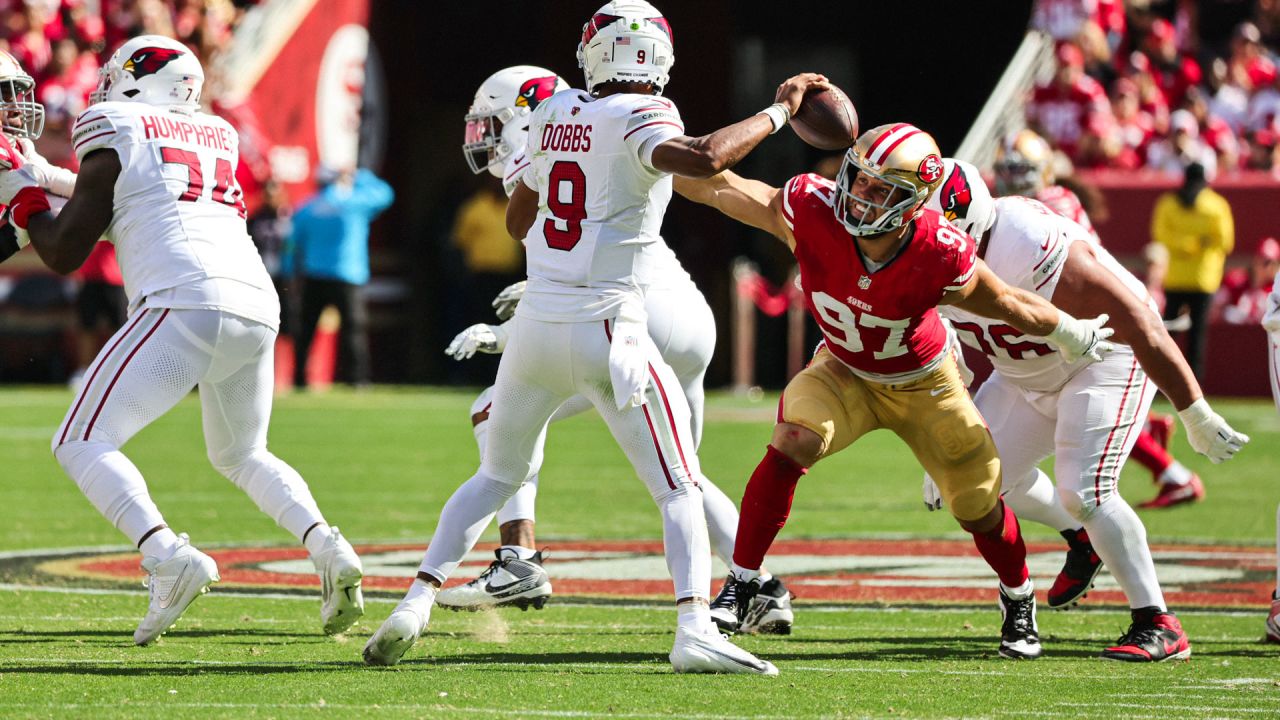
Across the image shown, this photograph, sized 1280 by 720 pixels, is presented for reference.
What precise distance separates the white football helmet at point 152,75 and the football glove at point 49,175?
306mm

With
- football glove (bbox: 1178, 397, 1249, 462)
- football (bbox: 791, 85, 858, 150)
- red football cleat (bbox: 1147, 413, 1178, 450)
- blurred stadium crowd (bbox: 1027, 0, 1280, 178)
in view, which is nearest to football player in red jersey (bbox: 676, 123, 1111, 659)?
football (bbox: 791, 85, 858, 150)

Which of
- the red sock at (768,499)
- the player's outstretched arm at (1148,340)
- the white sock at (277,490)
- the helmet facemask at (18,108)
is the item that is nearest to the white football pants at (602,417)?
the red sock at (768,499)

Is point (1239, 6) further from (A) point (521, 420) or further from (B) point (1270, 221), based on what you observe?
(A) point (521, 420)

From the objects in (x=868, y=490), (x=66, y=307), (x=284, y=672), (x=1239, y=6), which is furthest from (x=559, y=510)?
(x=1239, y=6)

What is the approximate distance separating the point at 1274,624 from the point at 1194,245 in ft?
36.7

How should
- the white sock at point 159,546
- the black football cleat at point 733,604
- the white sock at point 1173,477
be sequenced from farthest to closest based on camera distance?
the white sock at point 1173,477 → the black football cleat at point 733,604 → the white sock at point 159,546

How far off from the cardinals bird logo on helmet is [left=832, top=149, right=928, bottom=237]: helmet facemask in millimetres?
1563

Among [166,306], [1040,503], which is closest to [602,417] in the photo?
[166,306]

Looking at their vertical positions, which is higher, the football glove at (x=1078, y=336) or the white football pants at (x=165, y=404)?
the football glove at (x=1078, y=336)

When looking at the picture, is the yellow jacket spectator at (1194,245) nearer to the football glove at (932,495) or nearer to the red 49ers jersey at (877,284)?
the football glove at (932,495)

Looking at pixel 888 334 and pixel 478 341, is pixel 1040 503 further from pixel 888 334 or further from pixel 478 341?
pixel 478 341

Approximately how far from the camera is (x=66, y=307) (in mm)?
18938

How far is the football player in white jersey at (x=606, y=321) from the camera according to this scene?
5.47m

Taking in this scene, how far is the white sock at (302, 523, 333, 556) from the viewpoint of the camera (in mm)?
6000
